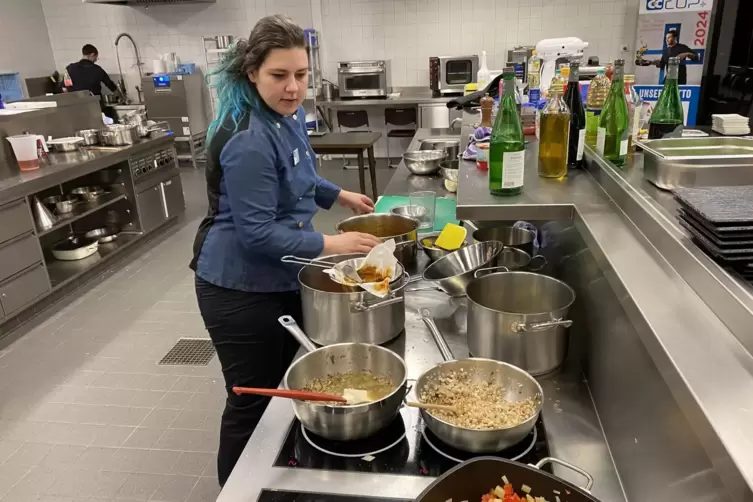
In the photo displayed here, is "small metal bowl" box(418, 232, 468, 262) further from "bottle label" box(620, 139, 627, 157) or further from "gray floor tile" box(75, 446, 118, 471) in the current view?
"gray floor tile" box(75, 446, 118, 471)

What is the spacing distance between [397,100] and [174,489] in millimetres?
5712

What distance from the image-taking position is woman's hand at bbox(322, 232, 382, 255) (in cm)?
162

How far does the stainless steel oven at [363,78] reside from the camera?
23.5 ft

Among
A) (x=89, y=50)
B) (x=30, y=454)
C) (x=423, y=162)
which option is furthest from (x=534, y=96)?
(x=89, y=50)

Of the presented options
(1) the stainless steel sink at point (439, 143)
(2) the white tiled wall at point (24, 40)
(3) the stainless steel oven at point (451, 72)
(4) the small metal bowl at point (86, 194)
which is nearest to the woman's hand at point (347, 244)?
(1) the stainless steel sink at point (439, 143)

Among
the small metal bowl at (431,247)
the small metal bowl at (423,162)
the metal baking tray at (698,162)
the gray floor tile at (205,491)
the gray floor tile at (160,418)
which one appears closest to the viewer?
the metal baking tray at (698,162)

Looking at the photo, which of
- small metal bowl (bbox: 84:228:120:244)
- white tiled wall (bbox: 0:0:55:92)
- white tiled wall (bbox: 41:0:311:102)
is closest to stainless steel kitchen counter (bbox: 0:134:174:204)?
small metal bowl (bbox: 84:228:120:244)

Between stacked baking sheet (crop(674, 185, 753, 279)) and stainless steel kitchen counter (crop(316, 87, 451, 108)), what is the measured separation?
240 inches

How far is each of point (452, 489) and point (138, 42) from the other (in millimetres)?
8565

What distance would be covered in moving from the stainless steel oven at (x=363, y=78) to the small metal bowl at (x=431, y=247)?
5.47 m

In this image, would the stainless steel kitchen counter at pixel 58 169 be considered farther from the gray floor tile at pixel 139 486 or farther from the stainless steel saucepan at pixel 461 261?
the stainless steel saucepan at pixel 461 261

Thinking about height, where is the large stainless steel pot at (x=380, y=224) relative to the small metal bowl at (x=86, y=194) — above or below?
above

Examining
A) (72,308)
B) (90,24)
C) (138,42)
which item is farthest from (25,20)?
(72,308)

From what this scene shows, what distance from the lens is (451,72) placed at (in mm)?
7008
